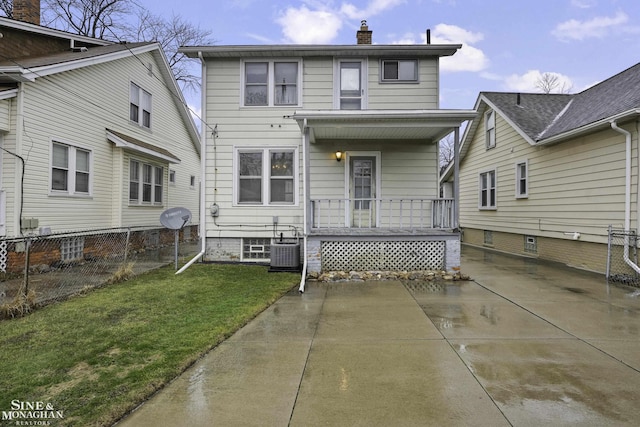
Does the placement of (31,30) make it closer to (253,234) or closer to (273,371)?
(253,234)

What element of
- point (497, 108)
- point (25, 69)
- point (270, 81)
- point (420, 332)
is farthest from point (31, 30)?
point (497, 108)

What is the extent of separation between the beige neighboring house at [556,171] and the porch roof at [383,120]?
352cm

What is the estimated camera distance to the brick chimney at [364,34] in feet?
34.8

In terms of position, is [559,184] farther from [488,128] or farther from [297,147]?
[297,147]

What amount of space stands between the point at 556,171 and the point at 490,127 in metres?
4.32

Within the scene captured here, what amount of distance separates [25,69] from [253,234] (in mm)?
6284

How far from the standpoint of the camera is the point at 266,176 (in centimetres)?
990

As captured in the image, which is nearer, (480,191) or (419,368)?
(419,368)

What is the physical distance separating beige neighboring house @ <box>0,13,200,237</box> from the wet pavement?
7.00 meters

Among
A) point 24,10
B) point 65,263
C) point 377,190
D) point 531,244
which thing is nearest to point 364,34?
point 377,190

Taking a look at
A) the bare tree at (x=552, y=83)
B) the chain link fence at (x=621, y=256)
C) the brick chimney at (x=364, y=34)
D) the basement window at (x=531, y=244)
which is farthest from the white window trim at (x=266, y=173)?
the bare tree at (x=552, y=83)

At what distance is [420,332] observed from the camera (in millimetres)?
4723

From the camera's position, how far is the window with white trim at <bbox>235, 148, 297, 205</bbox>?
32.5 feet

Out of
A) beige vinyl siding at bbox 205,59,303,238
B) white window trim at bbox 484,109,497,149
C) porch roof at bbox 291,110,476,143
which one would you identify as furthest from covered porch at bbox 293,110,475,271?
white window trim at bbox 484,109,497,149
